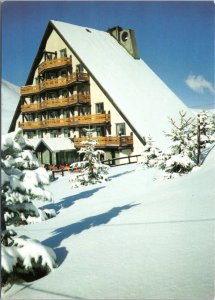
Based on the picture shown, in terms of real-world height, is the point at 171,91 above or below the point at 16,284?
above

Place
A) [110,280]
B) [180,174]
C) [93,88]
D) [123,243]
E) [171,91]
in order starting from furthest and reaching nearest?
[171,91] → [93,88] → [180,174] → [123,243] → [110,280]

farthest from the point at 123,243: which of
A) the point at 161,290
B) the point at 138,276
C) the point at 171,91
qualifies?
the point at 171,91

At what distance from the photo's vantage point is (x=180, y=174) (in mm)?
19312

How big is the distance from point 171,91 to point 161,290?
111ft

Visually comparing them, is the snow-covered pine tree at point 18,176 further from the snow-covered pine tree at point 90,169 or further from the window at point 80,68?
the window at point 80,68

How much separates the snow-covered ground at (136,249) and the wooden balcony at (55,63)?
2287 cm

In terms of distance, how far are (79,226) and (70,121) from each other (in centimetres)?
2400

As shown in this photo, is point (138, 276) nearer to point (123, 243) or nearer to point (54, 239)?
point (123, 243)

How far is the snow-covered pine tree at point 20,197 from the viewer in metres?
7.09

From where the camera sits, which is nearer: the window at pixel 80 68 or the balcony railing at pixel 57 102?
the balcony railing at pixel 57 102

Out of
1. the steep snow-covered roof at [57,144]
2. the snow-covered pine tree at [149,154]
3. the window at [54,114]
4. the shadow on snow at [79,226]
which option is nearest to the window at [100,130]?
the steep snow-covered roof at [57,144]

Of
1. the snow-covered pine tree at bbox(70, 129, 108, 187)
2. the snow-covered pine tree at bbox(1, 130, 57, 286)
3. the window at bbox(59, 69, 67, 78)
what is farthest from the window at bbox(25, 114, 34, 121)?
the snow-covered pine tree at bbox(1, 130, 57, 286)

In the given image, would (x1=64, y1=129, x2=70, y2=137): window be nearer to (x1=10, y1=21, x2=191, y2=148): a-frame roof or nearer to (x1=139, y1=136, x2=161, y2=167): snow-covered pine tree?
(x1=10, y1=21, x2=191, y2=148): a-frame roof

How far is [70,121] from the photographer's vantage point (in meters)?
34.8
